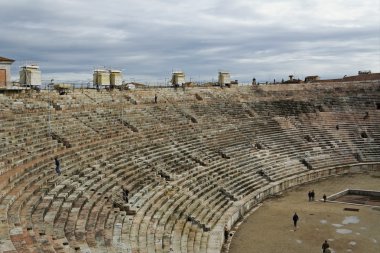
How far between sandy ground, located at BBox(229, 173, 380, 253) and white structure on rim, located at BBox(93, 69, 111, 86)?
1586 centimetres

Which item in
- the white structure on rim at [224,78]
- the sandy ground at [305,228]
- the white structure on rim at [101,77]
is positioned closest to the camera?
the sandy ground at [305,228]

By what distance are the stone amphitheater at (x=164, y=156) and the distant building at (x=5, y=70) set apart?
12.1ft

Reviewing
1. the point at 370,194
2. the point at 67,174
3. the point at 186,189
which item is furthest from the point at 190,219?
the point at 370,194

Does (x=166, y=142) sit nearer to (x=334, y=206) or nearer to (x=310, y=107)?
(x=334, y=206)

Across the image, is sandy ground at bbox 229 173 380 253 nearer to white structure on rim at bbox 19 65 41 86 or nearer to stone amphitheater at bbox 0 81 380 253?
stone amphitheater at bbox 0 81 380 253

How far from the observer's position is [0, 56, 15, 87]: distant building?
29.6m

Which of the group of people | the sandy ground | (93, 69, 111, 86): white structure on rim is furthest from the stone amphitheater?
the group of people

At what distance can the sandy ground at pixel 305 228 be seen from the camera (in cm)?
1980

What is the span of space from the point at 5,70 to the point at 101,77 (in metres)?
7.02

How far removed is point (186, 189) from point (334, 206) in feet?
31.2

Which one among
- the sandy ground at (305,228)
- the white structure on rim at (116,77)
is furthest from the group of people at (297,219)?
the white structure on rim at (116,77)

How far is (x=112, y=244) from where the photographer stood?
44.4 ft

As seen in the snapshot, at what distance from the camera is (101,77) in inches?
1330

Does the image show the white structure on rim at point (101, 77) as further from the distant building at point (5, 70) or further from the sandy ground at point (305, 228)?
the sandy ground at point (305, 228)
